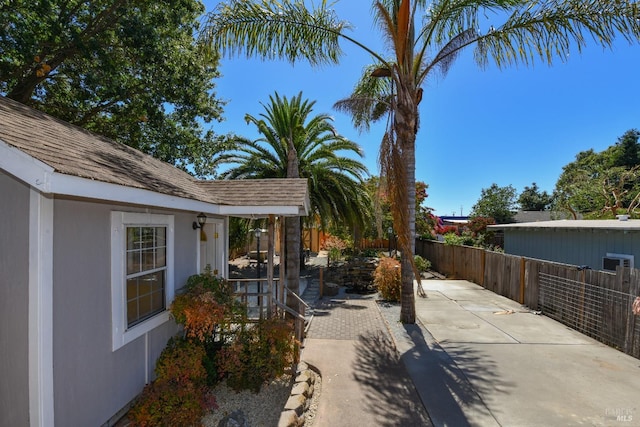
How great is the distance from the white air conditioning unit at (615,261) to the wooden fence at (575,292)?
2.34m

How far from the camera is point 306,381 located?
487 cm

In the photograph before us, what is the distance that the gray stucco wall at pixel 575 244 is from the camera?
30.4ft

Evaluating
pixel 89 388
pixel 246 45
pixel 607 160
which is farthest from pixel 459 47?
pixel 607 160

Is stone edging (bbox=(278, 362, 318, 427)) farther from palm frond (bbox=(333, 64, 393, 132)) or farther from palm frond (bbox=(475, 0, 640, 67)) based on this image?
palm frond (bbox=(475, 0, 640, 67))

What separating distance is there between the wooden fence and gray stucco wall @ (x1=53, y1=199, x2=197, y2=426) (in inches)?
342

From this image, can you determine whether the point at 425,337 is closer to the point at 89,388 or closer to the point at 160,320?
the point at 160,320

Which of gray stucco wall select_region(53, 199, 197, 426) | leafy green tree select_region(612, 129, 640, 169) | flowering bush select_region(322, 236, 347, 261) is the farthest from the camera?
leafy green tree select_region(612, 129, 640, 169)

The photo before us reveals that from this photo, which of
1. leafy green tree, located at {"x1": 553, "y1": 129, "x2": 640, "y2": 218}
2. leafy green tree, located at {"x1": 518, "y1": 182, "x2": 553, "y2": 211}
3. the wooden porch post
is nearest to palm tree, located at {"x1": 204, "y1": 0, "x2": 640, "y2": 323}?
the wooden porch post

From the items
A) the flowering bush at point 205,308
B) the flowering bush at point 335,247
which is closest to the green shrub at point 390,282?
the flowering bush at point 335,247

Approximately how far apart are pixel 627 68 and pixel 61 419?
17282 mm

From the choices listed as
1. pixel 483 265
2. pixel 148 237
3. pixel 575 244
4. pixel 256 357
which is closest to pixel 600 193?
pixel 575 244

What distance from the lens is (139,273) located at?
4367 millimetres

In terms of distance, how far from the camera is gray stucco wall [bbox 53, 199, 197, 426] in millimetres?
3084

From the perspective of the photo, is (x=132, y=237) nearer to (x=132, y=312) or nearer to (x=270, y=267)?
(x=132, y=312)
